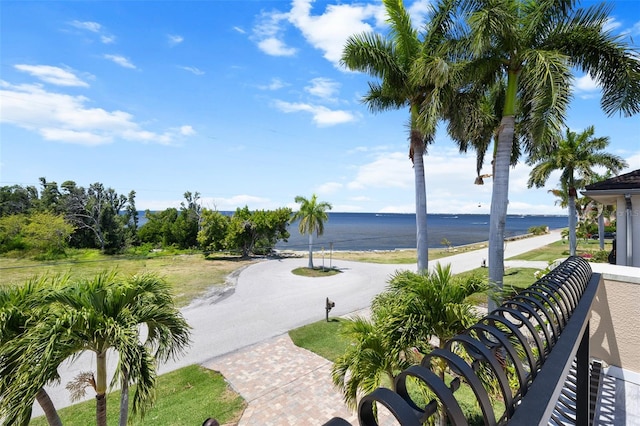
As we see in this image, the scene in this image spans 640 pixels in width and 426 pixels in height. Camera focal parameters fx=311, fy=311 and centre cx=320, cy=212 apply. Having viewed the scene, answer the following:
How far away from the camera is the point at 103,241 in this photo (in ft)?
118

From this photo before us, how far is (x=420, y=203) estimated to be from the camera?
10.8 meters

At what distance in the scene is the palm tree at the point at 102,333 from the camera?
12.2 feet

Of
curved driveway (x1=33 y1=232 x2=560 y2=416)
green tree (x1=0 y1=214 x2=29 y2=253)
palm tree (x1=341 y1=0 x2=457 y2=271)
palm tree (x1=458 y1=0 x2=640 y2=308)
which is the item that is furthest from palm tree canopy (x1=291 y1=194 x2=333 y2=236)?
green tree (x1=0 y1=214 x2=29 y2=253)

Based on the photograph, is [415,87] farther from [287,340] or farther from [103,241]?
[103,241]

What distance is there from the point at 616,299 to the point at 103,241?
4316 cm

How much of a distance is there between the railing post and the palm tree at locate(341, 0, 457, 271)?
690cm

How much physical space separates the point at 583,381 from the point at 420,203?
8.22 metres

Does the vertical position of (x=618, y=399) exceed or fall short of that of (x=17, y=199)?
it falls short

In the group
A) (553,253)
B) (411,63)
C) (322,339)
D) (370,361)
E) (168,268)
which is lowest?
(322,339)

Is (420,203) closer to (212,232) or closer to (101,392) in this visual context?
(101,392)

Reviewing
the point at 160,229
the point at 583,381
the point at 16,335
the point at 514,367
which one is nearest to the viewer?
the point at 514,367

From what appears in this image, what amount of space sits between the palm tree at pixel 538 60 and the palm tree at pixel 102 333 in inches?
283

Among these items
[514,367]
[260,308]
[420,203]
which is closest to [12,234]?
[260,308]

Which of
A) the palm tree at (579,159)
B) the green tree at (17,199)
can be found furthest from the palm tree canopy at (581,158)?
the green tree at (17,199)
